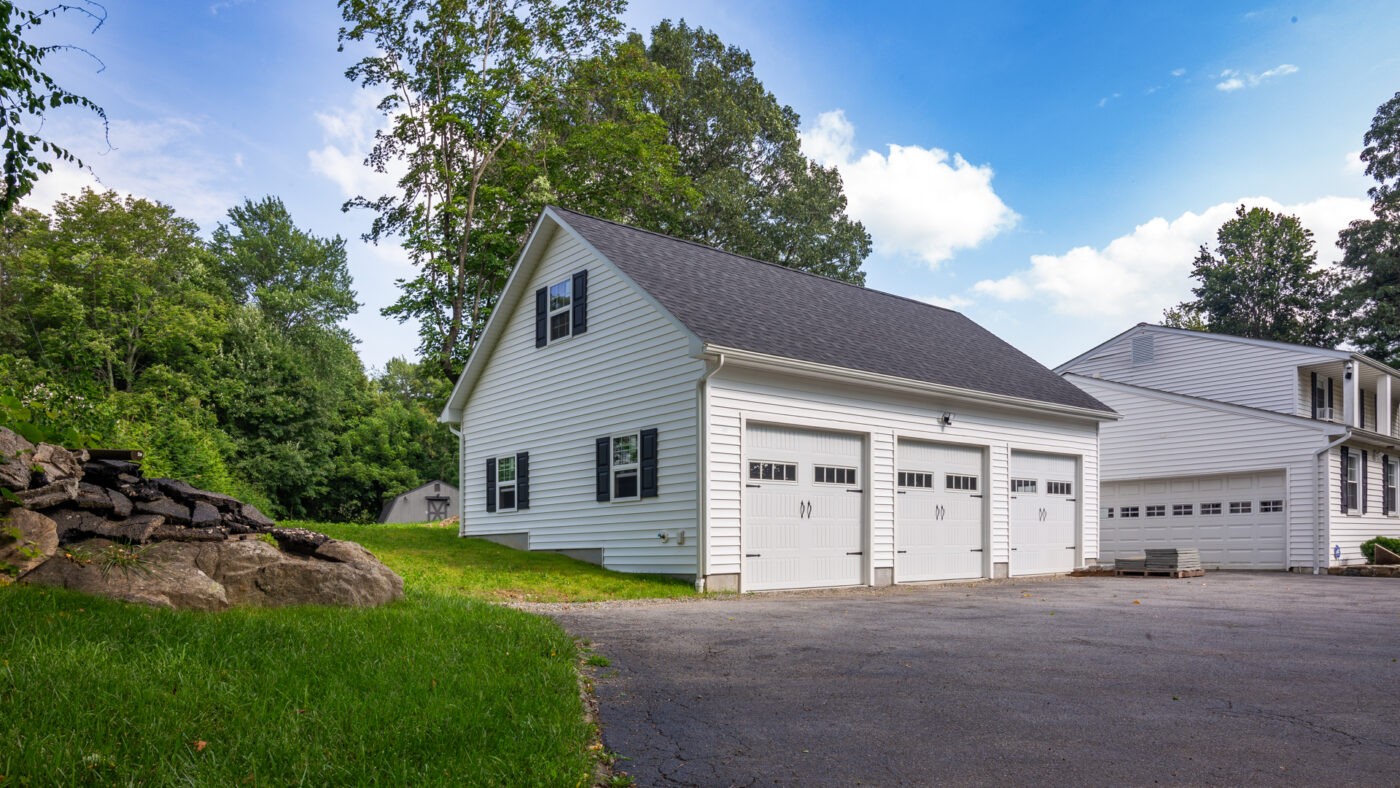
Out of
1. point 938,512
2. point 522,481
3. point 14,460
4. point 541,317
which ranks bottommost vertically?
point 938,512

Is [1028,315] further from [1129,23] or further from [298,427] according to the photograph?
[298,427]

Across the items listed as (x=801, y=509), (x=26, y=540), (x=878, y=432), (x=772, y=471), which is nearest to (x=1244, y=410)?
(x=878, y=432)

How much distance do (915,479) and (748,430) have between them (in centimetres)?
393

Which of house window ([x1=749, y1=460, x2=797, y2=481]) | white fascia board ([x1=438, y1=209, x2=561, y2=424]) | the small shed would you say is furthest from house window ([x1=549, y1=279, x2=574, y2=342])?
the small shed

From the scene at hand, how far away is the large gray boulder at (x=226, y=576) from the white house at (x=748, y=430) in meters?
5.77

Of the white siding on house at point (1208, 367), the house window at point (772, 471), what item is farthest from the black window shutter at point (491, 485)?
the white siding on house at point (1208, 367)

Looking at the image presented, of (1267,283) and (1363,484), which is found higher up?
(1267,283)

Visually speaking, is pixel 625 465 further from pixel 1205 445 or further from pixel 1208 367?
pixel 1208 367

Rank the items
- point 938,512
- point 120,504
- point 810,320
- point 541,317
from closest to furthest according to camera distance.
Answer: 1. point 120,504
2. point 938,512
3. point 810,320
4. point 541,317

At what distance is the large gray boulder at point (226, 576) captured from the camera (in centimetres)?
653

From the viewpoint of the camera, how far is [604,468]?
49.8ft

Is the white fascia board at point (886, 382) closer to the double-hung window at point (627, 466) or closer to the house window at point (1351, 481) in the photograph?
the double-hung window at point (627, 466)

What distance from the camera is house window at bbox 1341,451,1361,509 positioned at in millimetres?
22109

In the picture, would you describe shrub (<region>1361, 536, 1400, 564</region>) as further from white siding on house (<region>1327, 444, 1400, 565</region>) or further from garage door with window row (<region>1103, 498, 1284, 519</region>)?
garage door with window row (<region>1103, 498, 1284, 519</region>)
